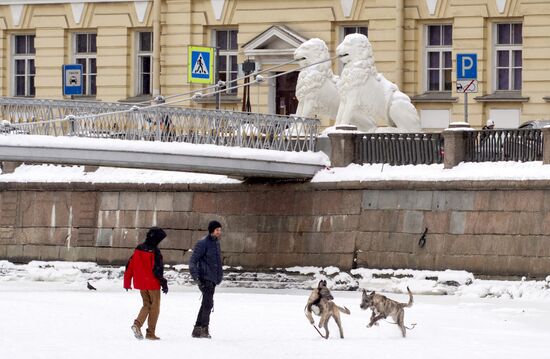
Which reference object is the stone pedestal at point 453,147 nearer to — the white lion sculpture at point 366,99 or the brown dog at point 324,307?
the white lion sculpture at point 366,99

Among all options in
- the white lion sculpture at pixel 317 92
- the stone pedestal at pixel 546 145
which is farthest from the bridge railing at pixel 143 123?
the stone pedestal at pixel 546 145

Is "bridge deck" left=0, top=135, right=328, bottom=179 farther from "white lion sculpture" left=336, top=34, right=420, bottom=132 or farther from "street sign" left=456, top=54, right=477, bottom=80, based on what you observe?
"street sign" left=456, top=54, right=477, bottom=80

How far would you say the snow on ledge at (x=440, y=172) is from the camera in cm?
4234

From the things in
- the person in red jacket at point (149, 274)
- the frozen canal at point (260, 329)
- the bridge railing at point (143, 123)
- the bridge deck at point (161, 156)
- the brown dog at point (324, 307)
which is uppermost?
the bridge railing at point (143, 123)

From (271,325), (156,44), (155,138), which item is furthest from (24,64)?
(271,325)

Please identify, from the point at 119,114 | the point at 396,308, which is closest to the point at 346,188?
the point at 119,114

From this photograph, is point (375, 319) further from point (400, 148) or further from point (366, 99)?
point (366, 99)

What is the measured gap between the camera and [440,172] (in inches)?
1731

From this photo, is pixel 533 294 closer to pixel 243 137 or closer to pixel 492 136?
pixel 492 136

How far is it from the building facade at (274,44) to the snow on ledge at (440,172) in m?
7.80

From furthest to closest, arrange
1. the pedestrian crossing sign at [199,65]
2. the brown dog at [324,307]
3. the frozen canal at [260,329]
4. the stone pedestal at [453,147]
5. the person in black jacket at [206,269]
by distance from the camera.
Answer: the pedestrian crossing sign at [199,65]
the stone pedestal at [453,147]
the brown dog at [324,307]
the person in black jacket at [206,269]
the frozen canal at [260,329]

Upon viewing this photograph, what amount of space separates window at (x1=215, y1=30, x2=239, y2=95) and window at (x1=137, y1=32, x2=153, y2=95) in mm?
2089

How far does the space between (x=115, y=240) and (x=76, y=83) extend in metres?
4.20

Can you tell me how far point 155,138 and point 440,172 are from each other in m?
5.64
